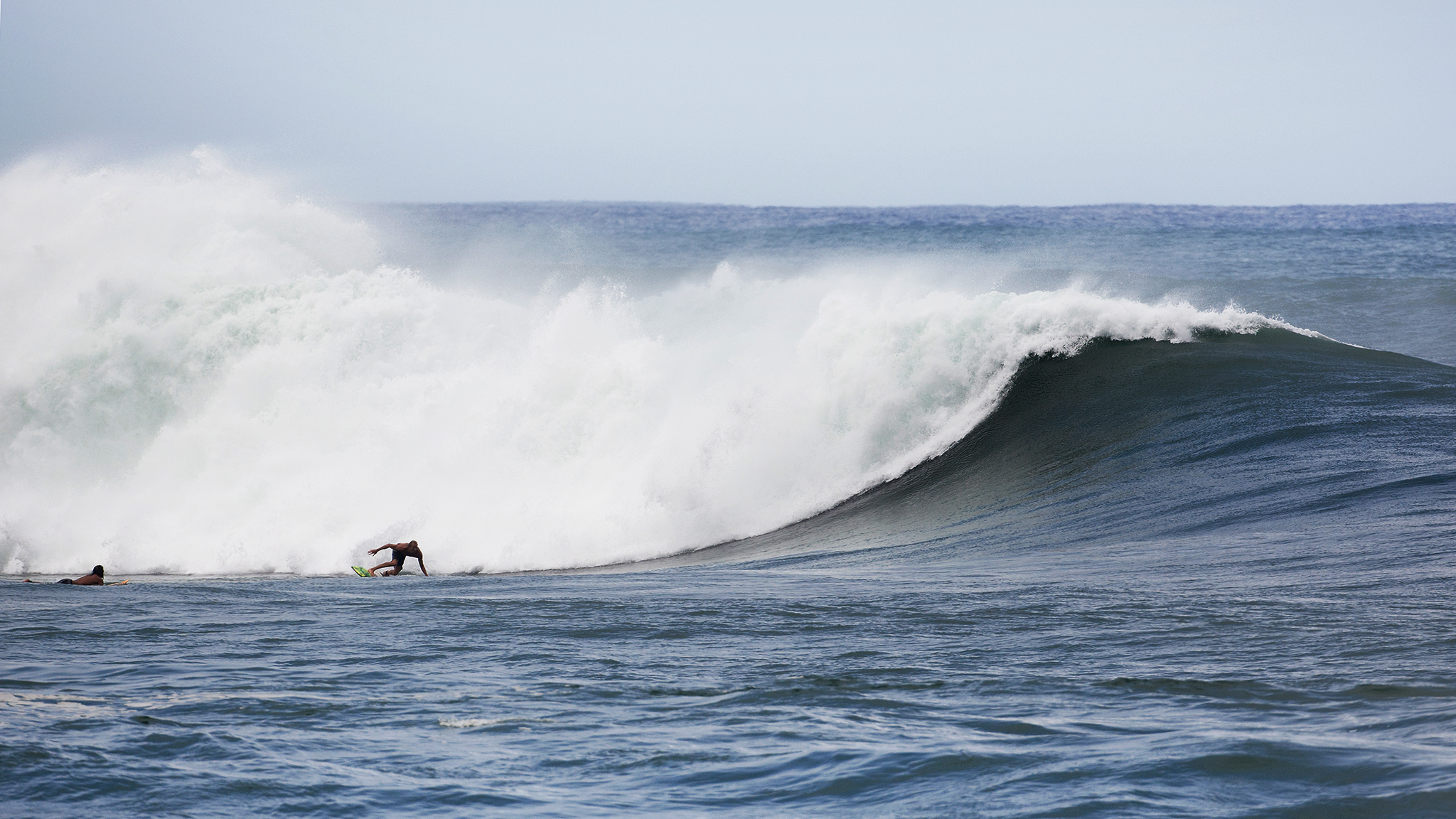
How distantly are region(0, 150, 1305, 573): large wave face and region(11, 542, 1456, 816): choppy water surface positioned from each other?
5.24 meters

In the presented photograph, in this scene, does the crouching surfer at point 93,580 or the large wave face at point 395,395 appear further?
the large wave face at point 395,395

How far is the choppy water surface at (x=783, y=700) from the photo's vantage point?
149 inches

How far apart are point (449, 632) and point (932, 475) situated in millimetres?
7025

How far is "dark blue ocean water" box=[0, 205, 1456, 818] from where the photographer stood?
152 inches

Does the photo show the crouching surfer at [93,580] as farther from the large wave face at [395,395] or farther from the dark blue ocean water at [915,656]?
the large wave face at [395,395]

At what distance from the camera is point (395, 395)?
15750 millimetres

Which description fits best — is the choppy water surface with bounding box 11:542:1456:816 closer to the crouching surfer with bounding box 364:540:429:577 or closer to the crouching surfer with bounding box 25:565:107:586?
the crouching surfer with bounding box 25:565:107:586

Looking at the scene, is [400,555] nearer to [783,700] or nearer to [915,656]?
[915,656]

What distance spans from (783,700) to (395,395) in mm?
12005

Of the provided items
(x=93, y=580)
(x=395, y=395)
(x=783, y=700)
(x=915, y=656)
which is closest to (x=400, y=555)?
(x=93, y=580)

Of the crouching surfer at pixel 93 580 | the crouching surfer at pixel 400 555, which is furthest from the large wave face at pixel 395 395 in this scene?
the crouching surfer at pixel 93 580

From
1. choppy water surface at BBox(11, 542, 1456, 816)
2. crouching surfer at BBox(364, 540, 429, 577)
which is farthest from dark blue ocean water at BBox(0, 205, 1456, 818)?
crouching surfer at BBox(364, 540, 429, 577)

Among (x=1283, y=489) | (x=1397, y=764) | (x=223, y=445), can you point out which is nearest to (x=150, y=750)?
(x=1397, y=764)

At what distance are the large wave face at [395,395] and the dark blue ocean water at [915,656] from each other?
121 centimetres
